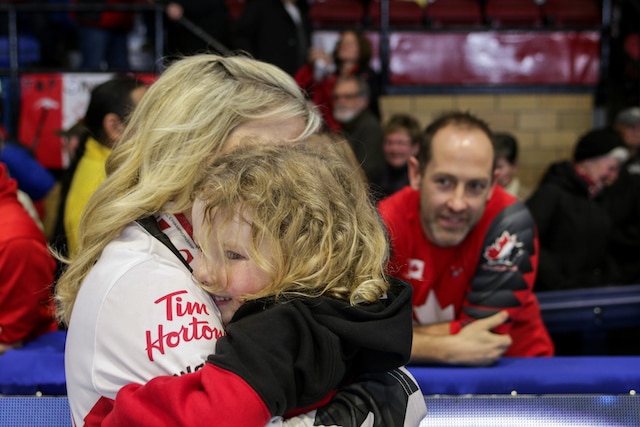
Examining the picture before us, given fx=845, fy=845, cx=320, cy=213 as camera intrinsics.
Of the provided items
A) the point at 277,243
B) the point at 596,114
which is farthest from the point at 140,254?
the point at 596,114

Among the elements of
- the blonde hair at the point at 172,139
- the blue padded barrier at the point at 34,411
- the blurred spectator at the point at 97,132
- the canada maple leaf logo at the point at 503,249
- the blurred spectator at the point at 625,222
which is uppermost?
the blonde hair at the point at 172,139

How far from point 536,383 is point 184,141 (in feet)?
3.46

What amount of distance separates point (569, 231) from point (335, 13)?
13.1 ft

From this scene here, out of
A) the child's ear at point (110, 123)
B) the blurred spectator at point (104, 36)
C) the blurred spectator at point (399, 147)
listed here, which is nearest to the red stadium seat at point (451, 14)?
the blurred spectator at point (399, 147)

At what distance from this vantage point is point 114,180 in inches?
62.8

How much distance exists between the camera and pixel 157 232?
1.46 m

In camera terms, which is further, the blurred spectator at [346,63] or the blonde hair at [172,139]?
the blurred spectator at [346,63]

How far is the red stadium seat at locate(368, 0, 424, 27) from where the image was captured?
7930 millimetres

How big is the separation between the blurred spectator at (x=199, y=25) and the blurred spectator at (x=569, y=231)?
306 cm

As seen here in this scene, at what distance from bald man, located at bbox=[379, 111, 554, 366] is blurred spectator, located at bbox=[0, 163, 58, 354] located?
1.05 meters

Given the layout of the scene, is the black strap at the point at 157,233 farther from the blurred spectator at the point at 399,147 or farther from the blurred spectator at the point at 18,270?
the blurred spectator at the point at 399,147

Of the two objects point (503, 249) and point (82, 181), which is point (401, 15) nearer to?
point (82, 181)

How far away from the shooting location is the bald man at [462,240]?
2705mm

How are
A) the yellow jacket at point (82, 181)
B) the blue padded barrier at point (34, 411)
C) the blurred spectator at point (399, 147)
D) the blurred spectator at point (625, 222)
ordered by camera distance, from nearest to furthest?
the blue padded barrier at point (34, 411) → the yellow jacket at point (82, 181) → the blurred spectator at point (625, 222) → the blurred spectator at point (399, 147)
